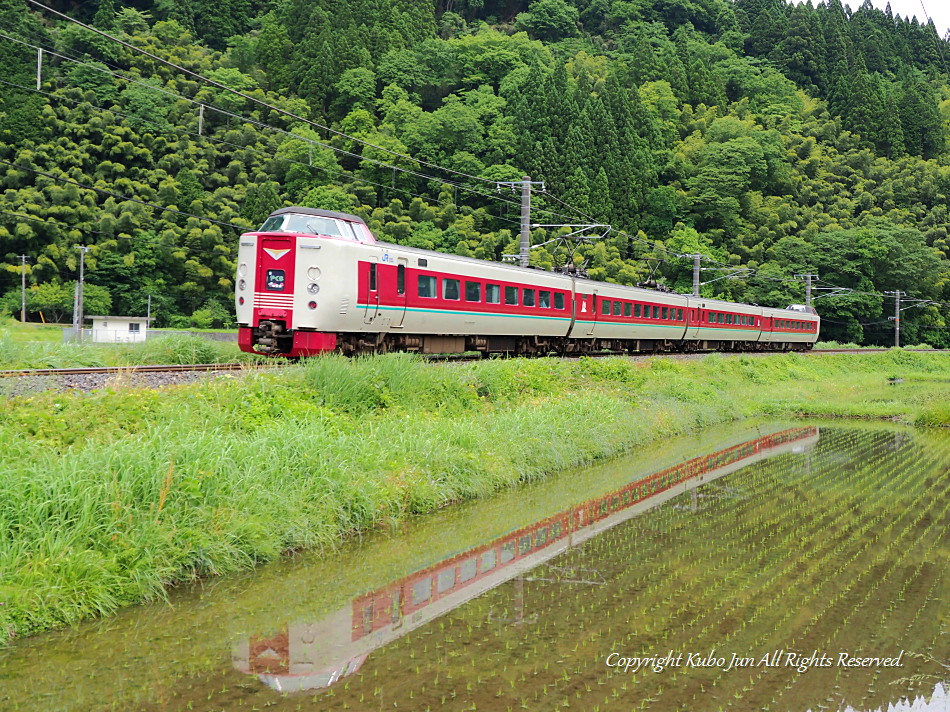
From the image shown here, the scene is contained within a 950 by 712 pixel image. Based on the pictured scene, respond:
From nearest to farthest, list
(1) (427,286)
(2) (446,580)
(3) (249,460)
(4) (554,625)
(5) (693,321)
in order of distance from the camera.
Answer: (4) (554,625) < (2) (446,580) < (3) (249,460) < (1) (427,286) < (5) (693,321)

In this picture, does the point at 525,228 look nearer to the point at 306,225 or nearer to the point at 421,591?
the point at 306,225

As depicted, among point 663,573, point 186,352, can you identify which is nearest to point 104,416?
point 663,573

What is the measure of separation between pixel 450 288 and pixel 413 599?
12.6 metres

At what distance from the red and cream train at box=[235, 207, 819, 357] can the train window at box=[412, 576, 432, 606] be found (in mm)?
8632

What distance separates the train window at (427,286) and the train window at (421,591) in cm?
1100

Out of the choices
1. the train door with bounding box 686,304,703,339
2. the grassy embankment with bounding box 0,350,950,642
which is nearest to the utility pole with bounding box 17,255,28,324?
the train door with bounding box 686,304,703,339

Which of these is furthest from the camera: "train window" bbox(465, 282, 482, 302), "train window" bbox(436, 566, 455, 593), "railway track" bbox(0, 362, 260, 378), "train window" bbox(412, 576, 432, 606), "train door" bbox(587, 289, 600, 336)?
"train door" bbox(587, 289, 600, 336)

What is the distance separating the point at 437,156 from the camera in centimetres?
6769

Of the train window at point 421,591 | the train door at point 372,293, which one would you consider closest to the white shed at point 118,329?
the train door at point 372,293

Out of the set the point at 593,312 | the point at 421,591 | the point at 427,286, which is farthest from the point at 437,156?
the point at 421,591

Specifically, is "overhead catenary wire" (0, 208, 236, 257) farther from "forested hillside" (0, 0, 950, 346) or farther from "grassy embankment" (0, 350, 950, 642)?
"grassy embankment" (0, 350, 950, 642)

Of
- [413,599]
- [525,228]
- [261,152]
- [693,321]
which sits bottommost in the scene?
[413,599]

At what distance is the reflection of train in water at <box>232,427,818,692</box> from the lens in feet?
16.2

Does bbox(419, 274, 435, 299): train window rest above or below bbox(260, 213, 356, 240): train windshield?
below
